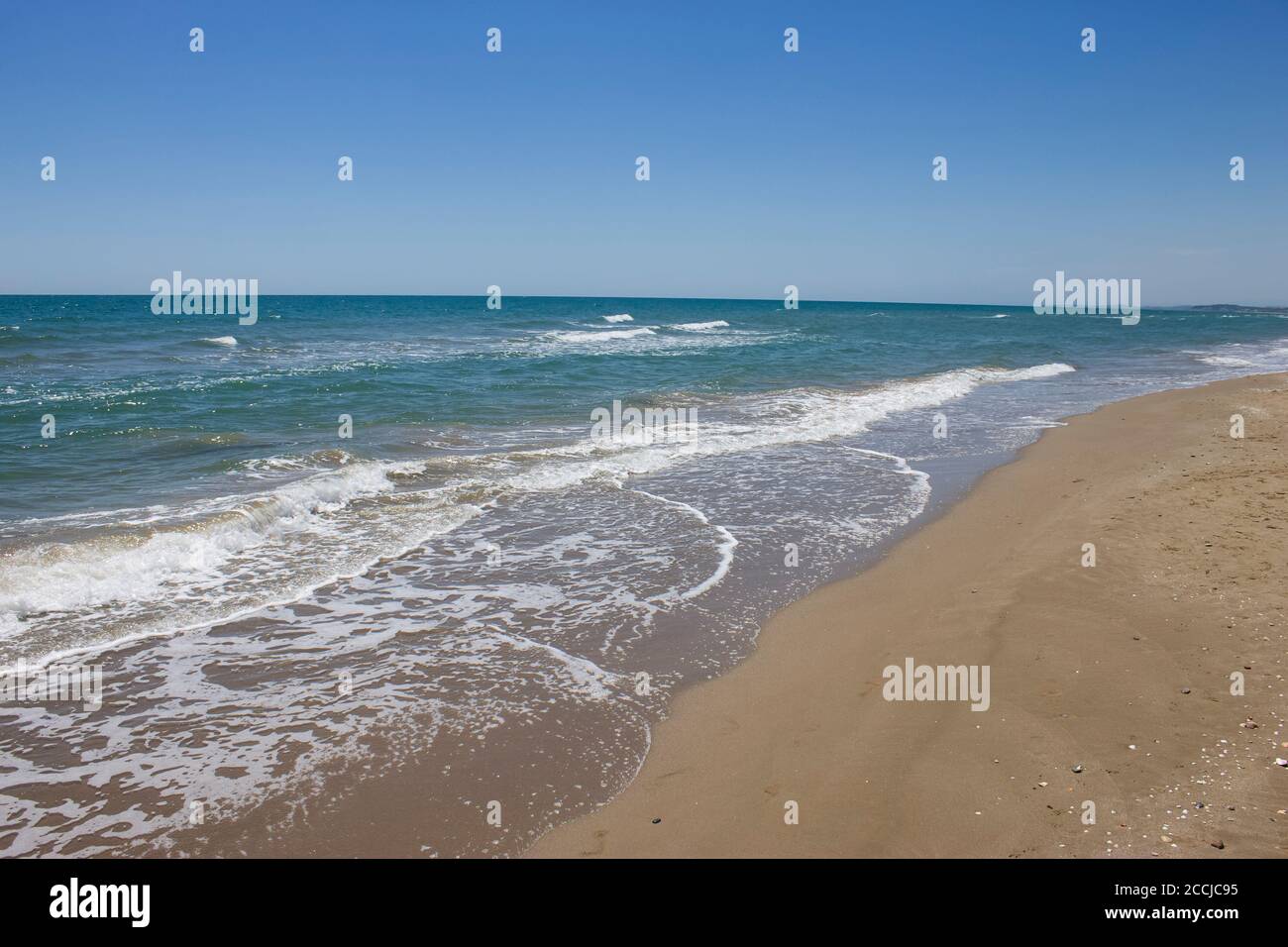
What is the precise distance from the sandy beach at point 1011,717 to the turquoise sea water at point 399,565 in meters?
0.49

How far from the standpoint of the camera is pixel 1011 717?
5.15 m

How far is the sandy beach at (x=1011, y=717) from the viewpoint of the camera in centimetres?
406

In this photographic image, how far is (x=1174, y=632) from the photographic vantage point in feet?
20.3

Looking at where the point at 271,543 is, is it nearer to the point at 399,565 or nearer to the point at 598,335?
the point at 399,565

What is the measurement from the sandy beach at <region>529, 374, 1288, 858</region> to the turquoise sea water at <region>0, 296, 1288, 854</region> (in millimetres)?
494
